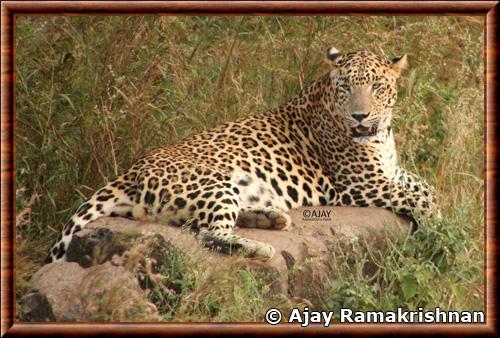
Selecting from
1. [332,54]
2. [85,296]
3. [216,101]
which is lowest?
[85,296]

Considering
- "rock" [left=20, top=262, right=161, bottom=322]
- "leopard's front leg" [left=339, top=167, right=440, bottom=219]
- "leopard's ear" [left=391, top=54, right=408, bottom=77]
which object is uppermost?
"leopard's ear" [left=391, top=54, right=408, bottom=77]

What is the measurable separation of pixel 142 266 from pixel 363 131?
2.99m

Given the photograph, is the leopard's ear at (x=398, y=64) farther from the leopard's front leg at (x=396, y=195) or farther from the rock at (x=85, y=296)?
the rock at (x=85, y=296)

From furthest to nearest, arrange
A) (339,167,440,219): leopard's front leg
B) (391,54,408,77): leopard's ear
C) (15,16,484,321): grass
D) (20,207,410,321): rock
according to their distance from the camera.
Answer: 1. (391,54,408,77): leopard's ear
2. (339,167,440,219): leopard's front leg
3. (15,16,484,321): grass
4. (20,207,410,321): rock

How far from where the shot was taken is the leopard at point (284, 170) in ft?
34.6

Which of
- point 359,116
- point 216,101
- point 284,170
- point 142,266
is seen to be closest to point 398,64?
point 359,116

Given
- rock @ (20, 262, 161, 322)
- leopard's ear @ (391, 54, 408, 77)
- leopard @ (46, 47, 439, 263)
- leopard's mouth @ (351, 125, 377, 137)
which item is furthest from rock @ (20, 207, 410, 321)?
leopard's ear @ (391, 54, 408, 77)

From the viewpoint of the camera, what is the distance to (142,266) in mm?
9781

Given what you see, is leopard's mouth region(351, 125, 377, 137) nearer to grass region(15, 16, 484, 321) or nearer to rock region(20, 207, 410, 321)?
grass region(15, 16, 484, 321)

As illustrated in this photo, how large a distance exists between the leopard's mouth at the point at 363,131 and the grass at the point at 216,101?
1.66 ft

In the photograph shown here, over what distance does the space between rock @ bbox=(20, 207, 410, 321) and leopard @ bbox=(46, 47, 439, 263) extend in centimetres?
23

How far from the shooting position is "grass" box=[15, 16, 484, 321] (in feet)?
35.0

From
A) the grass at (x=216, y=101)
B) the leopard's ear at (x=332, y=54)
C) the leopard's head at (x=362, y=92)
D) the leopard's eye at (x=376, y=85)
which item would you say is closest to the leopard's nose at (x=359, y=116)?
the leopard's head at (x=362, y=92)

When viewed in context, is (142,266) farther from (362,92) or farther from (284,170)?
(362,92)
